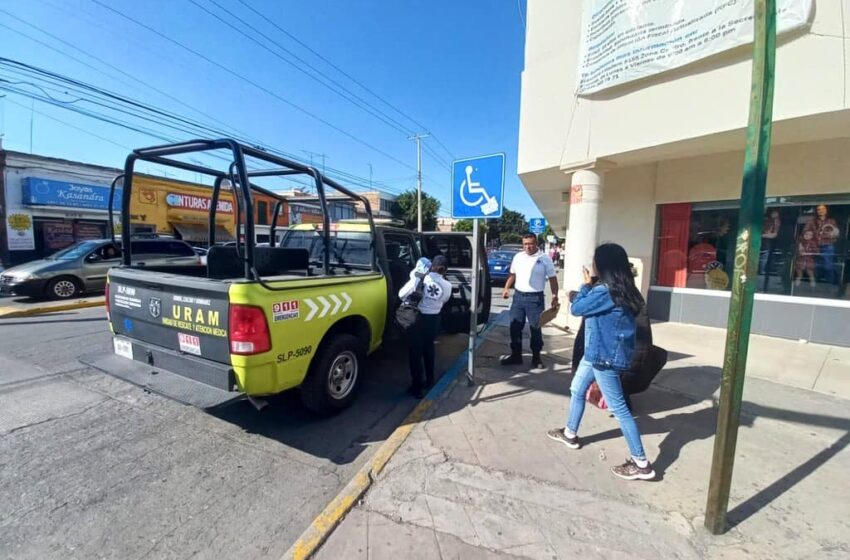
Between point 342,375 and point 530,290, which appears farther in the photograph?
point 530,290

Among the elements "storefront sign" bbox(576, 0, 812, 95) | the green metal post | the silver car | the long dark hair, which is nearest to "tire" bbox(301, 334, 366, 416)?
the long dark hair

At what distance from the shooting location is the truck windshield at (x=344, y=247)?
189 inches

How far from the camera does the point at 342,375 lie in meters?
3.79

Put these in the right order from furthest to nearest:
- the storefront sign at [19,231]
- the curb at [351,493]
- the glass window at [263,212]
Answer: the glass window at [263,212] < the storefront sign at [19,231] < the curb at [351,493]

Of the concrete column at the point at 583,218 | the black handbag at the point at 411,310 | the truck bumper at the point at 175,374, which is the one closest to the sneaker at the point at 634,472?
the black handbag at the point at 411,310

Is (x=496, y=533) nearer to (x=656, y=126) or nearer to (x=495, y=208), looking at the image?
(x=495, y=208)

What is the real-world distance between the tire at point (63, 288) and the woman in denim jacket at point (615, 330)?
1176 cm

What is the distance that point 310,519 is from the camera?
239 centimetres

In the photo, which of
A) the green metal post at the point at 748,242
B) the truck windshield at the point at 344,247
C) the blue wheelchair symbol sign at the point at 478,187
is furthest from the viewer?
the truck windshield at the point at 344,247

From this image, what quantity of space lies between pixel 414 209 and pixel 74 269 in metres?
38.2

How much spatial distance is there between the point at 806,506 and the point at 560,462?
1492 millimetres

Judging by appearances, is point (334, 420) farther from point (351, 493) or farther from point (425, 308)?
point (425, 308)

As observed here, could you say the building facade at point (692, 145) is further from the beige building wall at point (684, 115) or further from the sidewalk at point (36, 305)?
the sidewalk at point (36, 305)

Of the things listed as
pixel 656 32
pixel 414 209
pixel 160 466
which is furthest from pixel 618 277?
pixel 414 209
